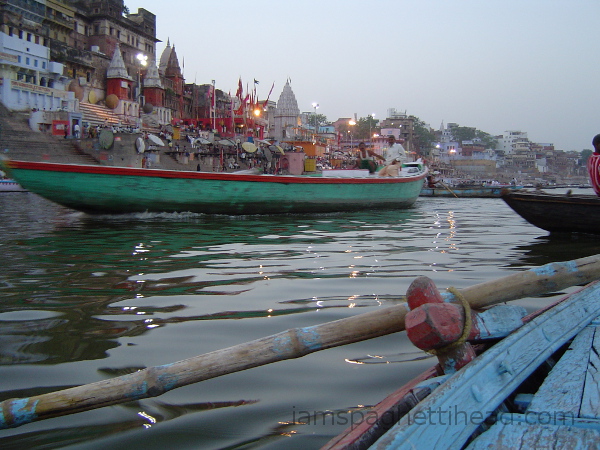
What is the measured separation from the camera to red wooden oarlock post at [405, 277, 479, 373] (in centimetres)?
140

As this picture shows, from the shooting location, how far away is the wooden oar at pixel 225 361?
5.23 feet

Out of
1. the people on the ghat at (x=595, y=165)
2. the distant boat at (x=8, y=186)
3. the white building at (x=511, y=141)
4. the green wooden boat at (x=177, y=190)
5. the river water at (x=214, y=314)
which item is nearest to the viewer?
the river water at (x=214, y=314)

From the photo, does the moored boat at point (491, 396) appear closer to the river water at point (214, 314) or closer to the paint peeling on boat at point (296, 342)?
the paint peeling on boat at point (296, 342)

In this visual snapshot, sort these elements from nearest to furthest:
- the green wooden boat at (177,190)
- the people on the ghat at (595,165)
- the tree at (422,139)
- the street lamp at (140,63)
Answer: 1. the people on the ghat at (595,165)
2. the green wooden boat at (177,190)
3. the street lamp at (140,63)
4. the tree at (422,139)

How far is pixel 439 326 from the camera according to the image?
1402mm

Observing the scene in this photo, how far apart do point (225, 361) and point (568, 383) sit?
1044mm

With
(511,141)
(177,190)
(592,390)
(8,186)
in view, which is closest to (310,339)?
(592,390)

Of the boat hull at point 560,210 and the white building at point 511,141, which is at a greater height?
the white building at point 511,141

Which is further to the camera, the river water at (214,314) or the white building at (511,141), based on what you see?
the white building at (511,141)

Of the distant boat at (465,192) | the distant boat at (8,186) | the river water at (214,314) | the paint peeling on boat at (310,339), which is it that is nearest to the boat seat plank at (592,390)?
the paint peeling on boat at (310,339)

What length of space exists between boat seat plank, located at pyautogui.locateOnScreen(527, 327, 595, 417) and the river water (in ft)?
2.68

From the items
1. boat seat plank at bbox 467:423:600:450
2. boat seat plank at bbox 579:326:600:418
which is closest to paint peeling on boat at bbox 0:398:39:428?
boat seat plank at bbox 467:423:600:450

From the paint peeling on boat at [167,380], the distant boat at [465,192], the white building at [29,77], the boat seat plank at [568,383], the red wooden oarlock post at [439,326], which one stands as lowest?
the paint peeling on boat at [167,380]

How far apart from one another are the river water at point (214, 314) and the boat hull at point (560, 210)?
259 mm
